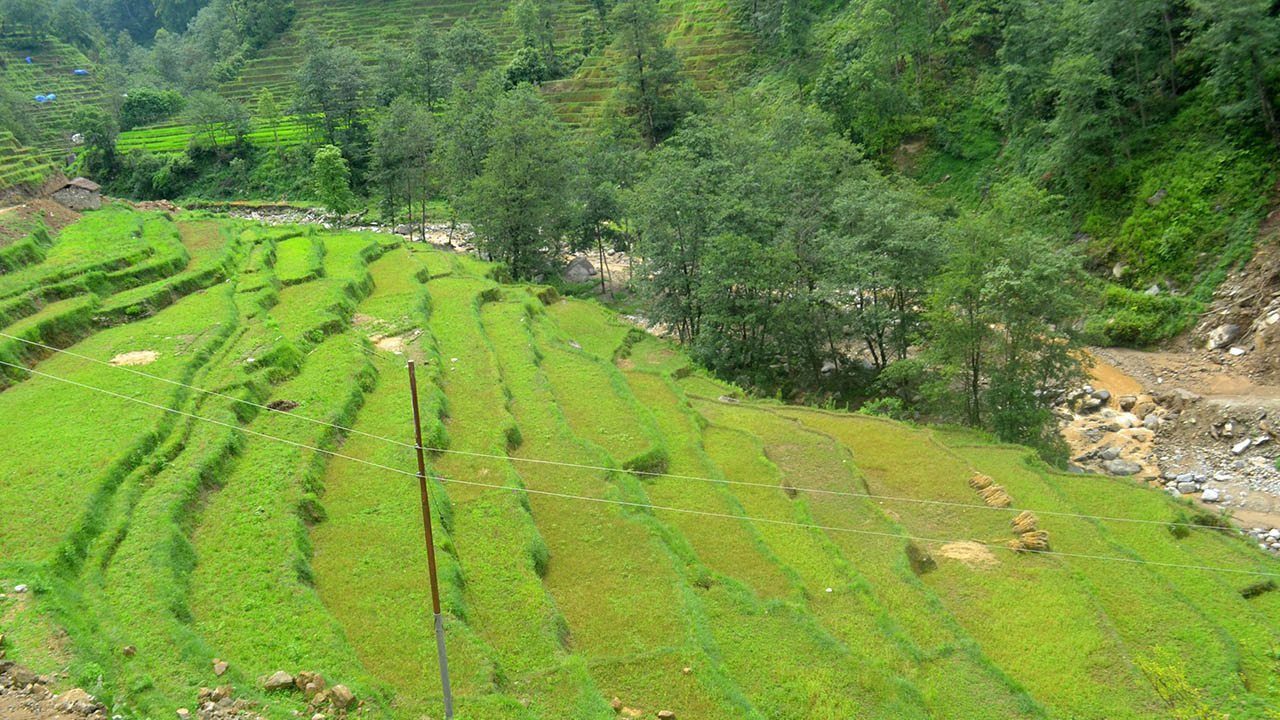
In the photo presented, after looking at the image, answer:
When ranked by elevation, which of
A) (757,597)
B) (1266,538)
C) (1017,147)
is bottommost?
(1266,538)

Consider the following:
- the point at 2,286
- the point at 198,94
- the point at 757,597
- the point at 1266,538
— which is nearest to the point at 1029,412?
the point at 1266,538

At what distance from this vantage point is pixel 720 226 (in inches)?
1243

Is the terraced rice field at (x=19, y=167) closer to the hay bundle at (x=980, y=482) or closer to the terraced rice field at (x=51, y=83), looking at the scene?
the terraced rice field at (x=51, y=83)

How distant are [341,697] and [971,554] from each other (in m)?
14.1

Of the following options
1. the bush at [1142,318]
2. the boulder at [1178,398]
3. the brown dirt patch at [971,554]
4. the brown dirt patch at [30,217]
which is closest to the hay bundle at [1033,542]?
the brown dirt patch at [971,554]

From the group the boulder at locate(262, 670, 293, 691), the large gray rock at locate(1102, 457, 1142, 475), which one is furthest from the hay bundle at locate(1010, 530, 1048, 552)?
the boulder at locate(262, 670, 293, 691)

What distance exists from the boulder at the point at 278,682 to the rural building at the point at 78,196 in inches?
1505

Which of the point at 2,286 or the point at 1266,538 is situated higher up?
the point at 2,286

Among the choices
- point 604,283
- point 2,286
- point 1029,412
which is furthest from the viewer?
point 604,283

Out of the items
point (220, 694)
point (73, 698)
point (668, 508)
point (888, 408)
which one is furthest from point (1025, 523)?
point (73, 698)

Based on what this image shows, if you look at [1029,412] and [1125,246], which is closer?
[1029,412]

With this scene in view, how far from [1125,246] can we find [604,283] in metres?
28.3

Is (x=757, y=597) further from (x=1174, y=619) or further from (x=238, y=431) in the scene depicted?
(x=238, y=431)

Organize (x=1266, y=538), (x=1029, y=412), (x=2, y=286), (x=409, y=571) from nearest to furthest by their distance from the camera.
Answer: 1. (x=409, y=571)
2. (x=1266, y=538)
3. (x=1029, y=412)
4. (x=2, y=286)
